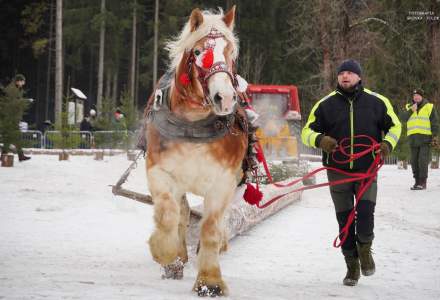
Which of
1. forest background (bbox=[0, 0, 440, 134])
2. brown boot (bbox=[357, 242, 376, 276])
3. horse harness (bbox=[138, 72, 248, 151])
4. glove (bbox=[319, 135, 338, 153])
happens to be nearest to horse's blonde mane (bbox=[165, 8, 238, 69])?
horse harness (bbox=[138, 72, 248, 151])

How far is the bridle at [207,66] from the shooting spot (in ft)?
14.5

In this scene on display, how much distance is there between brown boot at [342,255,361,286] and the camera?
17.8ft

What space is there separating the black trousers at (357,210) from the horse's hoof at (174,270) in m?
1.40

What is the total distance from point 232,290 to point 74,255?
190 cm

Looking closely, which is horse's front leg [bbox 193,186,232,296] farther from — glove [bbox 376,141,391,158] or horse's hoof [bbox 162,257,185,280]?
glove [bbox 376,141,391,158]

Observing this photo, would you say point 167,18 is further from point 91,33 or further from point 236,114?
point 236,114

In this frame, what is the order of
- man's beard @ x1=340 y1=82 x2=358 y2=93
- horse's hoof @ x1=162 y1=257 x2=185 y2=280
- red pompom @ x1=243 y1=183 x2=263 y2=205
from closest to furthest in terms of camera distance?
horse's hoof @ x1=162 y1=257 x2=185 y2=280 < man's beard @ x1=340 y1=82 x2=358 y2=93 < red pompom @ x1=243 y1=183 x2=263 y2=205

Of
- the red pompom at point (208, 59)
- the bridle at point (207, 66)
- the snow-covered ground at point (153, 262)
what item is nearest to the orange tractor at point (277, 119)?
the snow-covered ground at point (153, 262)

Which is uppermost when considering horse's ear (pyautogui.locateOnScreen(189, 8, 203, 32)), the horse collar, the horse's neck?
horse's ear (pyautogui.locateOnScreen(189, 8, 203, 32))

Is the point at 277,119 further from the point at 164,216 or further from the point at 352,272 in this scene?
the point at 164,216

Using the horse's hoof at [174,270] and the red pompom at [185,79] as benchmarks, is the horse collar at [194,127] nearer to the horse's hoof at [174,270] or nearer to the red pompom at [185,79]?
the red pompom at [185,79]

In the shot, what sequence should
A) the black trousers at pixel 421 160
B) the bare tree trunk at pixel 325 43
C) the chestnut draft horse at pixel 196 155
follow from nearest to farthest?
the chestnut draft horse at pixel 196 155, the black trousers at pixel 421 160, the bare tree trunk at pixel 325 43

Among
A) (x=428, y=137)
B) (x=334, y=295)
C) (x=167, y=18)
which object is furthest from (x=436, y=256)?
(x=167, y=18)

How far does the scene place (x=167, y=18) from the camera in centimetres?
3697
